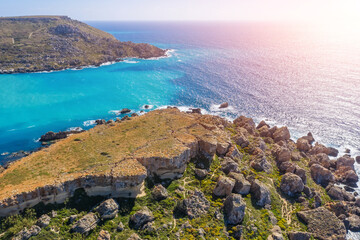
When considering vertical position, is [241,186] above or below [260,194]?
above

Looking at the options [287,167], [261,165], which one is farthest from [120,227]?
[287,167]

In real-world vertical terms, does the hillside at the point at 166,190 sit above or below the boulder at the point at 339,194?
above

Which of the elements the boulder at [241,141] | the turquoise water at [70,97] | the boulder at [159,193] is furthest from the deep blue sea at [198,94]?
the boulder at [159,193]

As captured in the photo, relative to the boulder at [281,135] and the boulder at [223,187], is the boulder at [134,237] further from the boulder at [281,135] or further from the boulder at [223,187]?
the boulder at [281,135]

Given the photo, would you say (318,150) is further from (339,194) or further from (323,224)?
(323,224)

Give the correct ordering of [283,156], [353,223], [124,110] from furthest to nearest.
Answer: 1. [124,110]
2. [283,156]
3. [353,223]

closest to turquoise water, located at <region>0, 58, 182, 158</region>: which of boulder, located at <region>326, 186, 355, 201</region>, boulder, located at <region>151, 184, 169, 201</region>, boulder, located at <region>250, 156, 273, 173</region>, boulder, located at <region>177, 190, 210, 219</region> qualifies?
boulder, located at <region>151, 184, 169, 201</region>

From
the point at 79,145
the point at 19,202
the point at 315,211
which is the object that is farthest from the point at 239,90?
the point at 19,202
